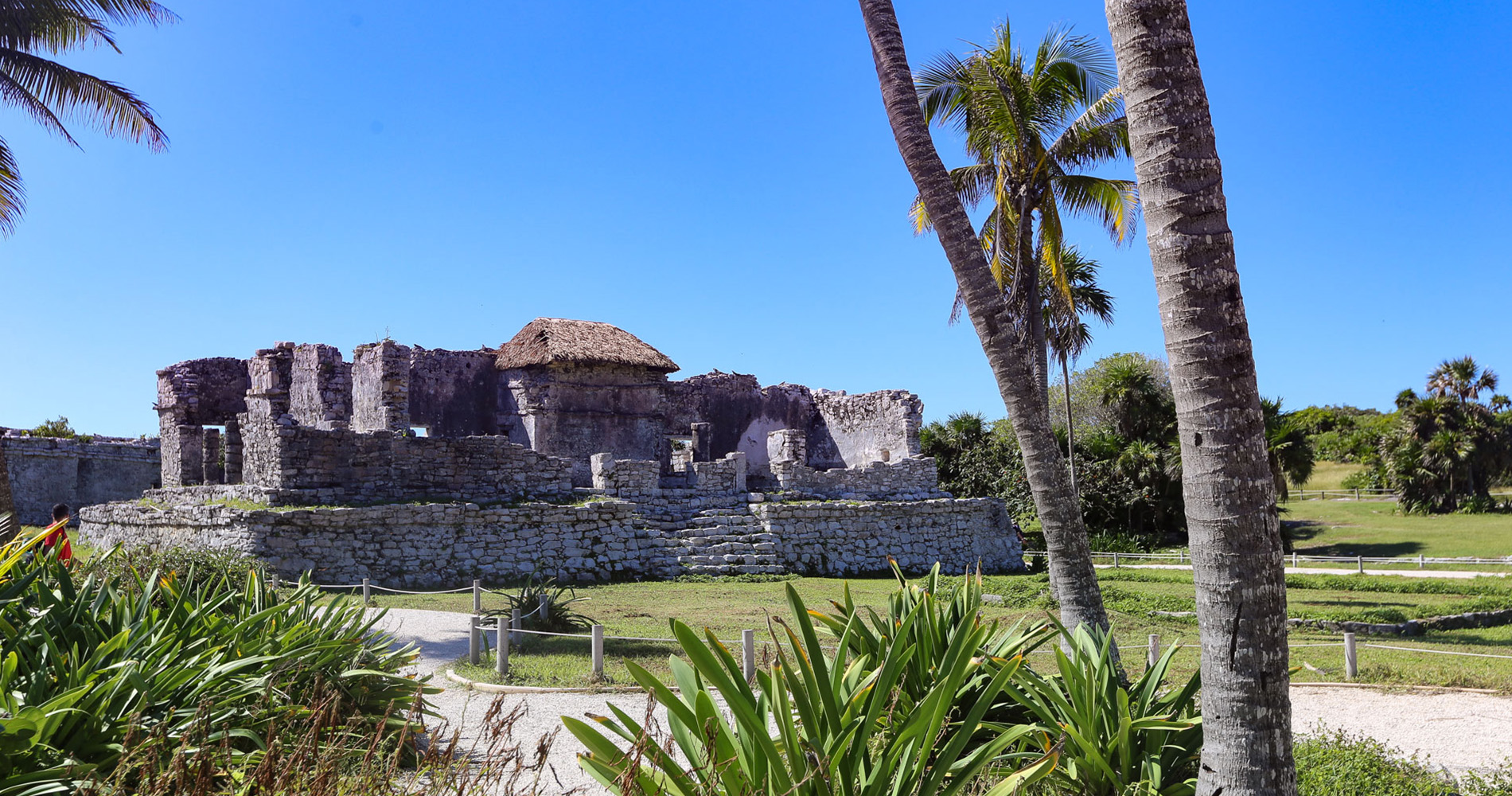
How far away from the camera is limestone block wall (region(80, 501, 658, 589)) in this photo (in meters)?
15.3

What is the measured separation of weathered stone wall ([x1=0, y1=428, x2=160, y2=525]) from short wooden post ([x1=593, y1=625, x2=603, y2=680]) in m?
20.3

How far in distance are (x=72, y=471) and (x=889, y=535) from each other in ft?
67.7

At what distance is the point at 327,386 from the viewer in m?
20.3

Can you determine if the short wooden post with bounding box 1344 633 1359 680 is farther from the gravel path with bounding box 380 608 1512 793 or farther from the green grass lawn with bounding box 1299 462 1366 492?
the green grass lawn with bounding box 1299 462 1366 492

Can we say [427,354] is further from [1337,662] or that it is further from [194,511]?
[1337,662]

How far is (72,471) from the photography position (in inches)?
975

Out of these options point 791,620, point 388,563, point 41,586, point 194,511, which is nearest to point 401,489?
point 388,563

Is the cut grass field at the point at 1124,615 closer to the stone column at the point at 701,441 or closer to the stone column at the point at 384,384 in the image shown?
the stone column at the point at 384,384

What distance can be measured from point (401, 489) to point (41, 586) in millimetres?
12697

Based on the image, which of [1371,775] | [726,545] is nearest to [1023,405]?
[1371,775]

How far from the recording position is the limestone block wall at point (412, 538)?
15281 millimetres

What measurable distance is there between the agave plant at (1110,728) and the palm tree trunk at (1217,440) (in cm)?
46

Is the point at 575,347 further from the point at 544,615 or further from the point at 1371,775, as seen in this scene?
the point at 1371,775

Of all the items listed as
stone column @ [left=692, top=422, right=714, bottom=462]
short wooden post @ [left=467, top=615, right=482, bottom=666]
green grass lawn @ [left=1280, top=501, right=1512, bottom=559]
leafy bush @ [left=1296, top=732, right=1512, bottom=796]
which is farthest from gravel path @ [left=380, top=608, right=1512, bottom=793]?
green grass lawn @ [left=1280, top=501, right=1512, bottom=559]
